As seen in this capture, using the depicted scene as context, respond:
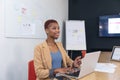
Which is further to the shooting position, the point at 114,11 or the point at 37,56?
the point at 114,11

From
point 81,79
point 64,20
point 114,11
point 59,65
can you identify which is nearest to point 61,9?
point 64,20

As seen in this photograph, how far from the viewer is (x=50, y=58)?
2.08 m

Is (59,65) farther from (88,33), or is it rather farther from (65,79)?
(88,33)

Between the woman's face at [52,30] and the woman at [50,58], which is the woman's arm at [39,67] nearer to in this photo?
the woman at [50,58]

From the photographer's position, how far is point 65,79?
162 centimetres

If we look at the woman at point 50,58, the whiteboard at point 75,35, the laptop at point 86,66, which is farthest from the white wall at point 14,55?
the laptop at point 86,66

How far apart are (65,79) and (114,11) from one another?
3.41 m

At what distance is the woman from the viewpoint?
1.90m

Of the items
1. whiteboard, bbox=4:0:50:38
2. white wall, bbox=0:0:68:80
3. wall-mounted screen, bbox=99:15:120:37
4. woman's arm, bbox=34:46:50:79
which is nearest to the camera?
woman's arm, bbox=34:46:50:79

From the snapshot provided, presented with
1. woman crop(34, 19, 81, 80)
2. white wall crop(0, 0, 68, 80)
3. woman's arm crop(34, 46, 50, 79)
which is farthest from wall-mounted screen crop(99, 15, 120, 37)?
woman's arm crop(34, 46, 50, 79)

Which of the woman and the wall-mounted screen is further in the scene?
the wall-mounted screen

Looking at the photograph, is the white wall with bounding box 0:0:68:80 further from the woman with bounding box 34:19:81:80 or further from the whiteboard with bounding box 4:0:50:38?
the woman with bounding box 34:19:81:80

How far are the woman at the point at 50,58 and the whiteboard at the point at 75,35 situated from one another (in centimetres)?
232

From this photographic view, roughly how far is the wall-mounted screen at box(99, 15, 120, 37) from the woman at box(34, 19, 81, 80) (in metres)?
2.57
